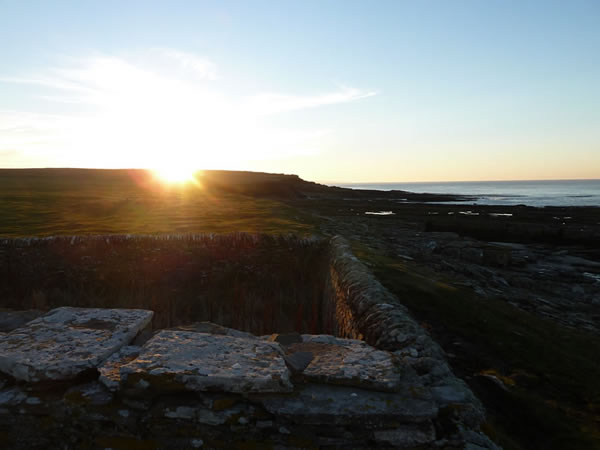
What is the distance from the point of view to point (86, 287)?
11.6m

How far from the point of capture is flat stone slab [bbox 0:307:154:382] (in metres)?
3.58

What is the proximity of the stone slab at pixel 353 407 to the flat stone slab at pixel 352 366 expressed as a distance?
108mm

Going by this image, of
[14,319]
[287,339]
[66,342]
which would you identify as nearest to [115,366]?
[66,342]

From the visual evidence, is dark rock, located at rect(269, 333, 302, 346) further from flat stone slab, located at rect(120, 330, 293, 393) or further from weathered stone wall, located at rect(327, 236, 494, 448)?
weathered stone wall, located at rect(327, 236, 494, 448)

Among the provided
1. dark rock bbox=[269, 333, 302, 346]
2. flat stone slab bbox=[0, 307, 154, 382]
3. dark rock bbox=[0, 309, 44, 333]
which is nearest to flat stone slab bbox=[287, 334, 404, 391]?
dark rock bbox=[269, 333, 302, 346]

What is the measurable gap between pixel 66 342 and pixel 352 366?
3283 millimetres

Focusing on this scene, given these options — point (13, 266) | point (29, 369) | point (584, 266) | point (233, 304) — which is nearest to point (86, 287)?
point (13, 266)

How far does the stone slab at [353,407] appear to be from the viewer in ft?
10.5

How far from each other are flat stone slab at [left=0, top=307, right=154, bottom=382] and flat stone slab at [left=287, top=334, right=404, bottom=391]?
6.94ft

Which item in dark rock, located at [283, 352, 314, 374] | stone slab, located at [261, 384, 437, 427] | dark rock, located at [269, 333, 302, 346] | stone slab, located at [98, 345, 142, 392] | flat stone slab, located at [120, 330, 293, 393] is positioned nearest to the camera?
stone slab, located at [261, 384, 437, 427]

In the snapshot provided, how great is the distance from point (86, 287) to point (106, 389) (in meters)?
9.43

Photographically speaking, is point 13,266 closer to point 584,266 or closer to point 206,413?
point 206,413

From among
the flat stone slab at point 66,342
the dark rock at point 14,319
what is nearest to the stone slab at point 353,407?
the flat stone slab at point 66,342

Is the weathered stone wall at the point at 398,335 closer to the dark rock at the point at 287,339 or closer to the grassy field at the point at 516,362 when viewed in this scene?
the grassy field at the point at 516,362
